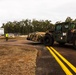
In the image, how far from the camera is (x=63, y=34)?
780 inches

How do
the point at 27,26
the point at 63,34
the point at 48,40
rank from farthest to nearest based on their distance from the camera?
1. the point at 27,26
2. the point at 48,40
3. the point at 63,34

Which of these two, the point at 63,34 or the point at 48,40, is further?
the point at 48,40

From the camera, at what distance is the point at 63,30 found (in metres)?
20.0

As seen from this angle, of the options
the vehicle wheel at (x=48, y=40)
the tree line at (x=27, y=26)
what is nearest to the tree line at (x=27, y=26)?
the tree line at (x=27, y=26)

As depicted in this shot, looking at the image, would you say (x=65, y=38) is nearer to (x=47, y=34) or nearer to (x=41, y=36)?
(x=47, y=34)

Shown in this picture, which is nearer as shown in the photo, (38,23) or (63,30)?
(63,30)

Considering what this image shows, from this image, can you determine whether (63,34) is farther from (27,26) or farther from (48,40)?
(27,26)

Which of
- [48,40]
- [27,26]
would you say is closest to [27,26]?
[27,26]

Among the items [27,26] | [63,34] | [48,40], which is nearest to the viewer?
[63,34]

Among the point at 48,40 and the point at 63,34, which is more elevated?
the point at 63,34

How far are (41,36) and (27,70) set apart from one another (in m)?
15.7

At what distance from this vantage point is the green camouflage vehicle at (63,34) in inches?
742

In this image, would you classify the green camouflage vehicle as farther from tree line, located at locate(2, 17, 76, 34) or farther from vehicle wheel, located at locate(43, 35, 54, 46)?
tree line, located at locate(2, 17, 76, 34)

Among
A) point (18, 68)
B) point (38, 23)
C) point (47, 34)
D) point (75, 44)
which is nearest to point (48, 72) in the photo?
point (18, 68)
